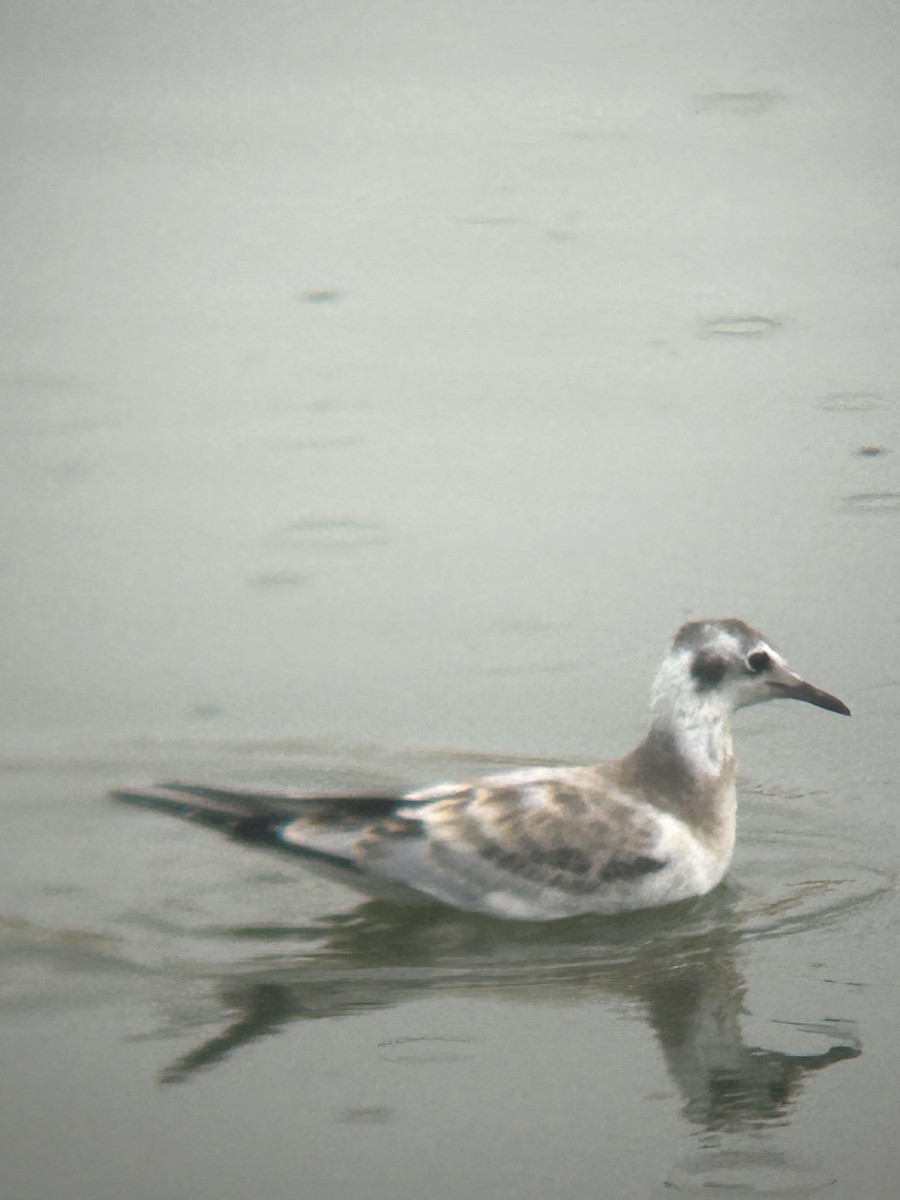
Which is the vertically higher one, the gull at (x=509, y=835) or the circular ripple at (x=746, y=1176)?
the gull at (x=509, y=835)

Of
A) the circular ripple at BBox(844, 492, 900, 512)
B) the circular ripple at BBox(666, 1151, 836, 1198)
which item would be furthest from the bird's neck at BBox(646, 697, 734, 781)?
the circular ripple at BBox(844, 492, 900, 512)

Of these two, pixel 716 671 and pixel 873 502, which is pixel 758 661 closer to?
pixel 716 671

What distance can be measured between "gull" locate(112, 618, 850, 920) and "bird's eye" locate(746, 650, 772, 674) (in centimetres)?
38

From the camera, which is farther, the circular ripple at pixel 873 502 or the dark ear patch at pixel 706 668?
the circular ripple at pixel 873 502

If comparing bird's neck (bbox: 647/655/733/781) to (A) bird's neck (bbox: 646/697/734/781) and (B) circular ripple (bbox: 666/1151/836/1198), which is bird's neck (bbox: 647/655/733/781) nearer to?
(A) bird's neck (bbox: 646/697/734/781)

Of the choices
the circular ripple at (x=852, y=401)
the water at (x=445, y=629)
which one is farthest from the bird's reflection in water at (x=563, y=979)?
the circular ripple at (x=852, y=401)

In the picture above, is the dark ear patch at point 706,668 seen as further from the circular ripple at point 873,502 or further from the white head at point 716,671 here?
the circular ripple at point 873,502

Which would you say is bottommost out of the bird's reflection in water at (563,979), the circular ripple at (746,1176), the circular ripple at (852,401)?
the circular ripple at (746,1176)

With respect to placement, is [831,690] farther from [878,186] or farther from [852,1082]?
[878,186]

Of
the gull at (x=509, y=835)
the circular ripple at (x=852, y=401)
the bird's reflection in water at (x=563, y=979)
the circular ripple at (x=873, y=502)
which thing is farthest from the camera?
the circular ripple at (x=852, y=401)

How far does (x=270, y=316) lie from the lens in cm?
A: 1091

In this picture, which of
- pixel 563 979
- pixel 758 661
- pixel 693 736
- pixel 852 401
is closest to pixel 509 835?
pixel 563 979

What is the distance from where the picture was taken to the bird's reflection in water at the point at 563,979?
5762mm

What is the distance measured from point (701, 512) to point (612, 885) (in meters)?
2.89
